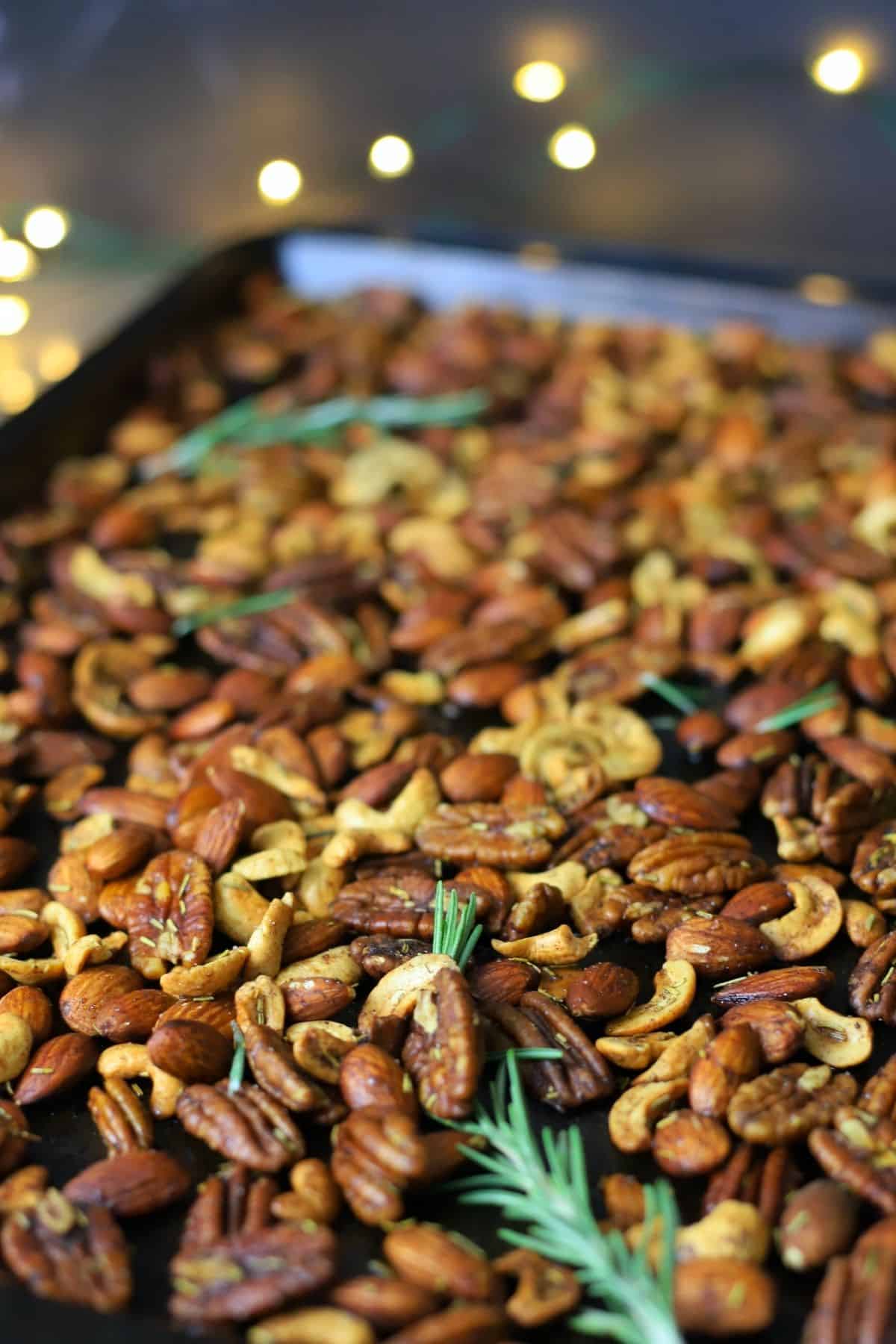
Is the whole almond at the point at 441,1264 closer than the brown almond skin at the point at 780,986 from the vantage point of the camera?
Yes

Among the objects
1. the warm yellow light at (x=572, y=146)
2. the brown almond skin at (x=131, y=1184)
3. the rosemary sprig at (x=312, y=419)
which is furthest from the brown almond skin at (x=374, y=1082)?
the warm yellow light at (x=572, y=146)

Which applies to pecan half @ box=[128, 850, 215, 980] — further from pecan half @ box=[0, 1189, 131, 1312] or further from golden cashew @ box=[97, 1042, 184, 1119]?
pecan half @ box=[0, 1189, 131, 1312]

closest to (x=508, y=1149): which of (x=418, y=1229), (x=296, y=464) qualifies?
(x=418, y=1229)

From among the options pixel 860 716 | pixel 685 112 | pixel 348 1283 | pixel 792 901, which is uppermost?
pixel 685 112

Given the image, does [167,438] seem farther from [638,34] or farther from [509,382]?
[638,34]

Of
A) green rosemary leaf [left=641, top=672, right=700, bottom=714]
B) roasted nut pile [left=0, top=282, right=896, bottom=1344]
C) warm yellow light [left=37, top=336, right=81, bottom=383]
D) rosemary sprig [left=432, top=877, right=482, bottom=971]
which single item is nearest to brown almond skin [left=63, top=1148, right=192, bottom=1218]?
roasted nut pile [left=0, top=282, right=896, bottom=1344]

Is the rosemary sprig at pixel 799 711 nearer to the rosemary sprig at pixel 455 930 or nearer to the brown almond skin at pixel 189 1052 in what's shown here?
the rosemary sprig at pixel 455 930

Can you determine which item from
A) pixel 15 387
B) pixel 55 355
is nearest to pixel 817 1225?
pixel 15 387
